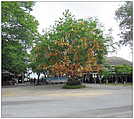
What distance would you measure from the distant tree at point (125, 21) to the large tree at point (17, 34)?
473 inches

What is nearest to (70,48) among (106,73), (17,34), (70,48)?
(70,48)

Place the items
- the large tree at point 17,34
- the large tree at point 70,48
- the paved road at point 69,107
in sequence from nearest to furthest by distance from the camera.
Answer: the paved road at point 69,107, the large tree at point 70,48, the large tree at point 17,34

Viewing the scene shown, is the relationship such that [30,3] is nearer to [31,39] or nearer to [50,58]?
[31,39]

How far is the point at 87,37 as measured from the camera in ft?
95.1

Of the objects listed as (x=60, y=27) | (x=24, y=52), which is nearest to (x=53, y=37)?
(x=60, y=27)

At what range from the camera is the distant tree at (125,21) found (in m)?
35.9

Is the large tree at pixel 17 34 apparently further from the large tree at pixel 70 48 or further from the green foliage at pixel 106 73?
the green foliage at pixel 106 73

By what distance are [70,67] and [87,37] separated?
361 centimetres

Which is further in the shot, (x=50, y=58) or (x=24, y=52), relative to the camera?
(x=24, y=52)

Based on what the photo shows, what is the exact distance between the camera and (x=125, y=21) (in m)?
37.0

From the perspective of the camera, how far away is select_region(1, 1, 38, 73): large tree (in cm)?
3061

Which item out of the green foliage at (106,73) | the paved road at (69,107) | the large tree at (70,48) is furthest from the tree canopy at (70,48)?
the paved road at (69,107)

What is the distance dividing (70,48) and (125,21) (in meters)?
12.1

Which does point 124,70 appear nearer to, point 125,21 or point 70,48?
point 125,21
